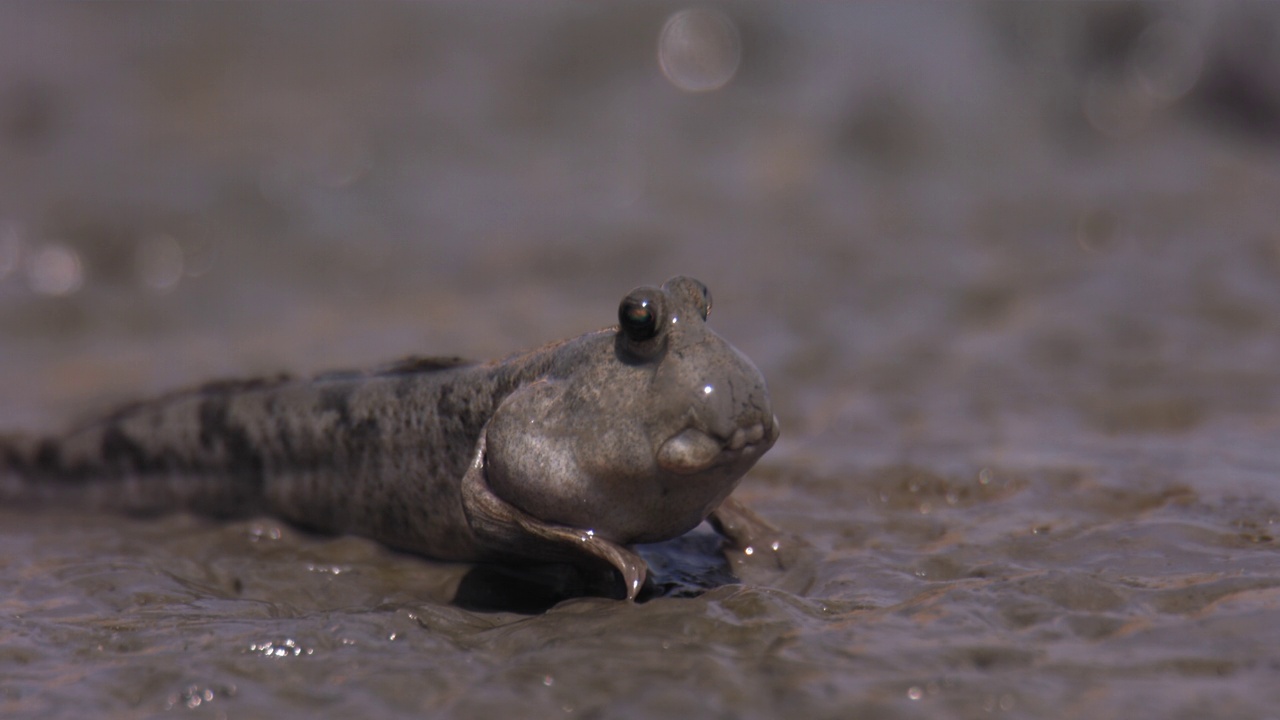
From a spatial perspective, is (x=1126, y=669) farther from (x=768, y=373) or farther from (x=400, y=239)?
(x=400, y=239)

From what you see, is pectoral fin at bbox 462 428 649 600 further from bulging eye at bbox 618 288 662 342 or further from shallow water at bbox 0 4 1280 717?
bulging eye at bbox 618 288 662 342

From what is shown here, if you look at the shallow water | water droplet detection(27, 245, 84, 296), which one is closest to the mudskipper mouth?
the shallow water

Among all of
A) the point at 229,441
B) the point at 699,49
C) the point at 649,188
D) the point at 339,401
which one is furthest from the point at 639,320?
the point at 699,49

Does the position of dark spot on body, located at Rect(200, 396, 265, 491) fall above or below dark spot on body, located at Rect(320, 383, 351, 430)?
below

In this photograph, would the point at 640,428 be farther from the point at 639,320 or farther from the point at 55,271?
the point at 55,271

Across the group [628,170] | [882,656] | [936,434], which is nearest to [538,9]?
[628,170]

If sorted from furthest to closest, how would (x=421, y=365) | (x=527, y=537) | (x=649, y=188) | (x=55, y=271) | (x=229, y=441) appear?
(x=649, y=188) < (x=55, y=271) < (x=229, y=441) < (x=421, y=365) < (x=527, y=537)

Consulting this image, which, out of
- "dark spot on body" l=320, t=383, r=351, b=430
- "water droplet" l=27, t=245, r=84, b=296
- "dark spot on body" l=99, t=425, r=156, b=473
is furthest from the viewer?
"water droplet" l=27, t=245, r=84, b=296
